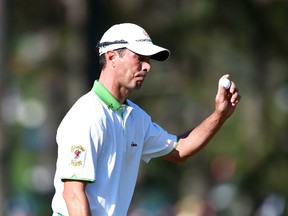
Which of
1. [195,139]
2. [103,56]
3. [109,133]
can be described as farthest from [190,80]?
[109,133]

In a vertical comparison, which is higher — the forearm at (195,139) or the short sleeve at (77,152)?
the forearm at (195,139)

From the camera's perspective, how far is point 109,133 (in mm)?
9188

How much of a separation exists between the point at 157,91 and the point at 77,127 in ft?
80.1

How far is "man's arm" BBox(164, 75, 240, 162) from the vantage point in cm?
997

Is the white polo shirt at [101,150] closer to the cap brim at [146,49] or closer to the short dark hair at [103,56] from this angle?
the short dark hair at [103,56]

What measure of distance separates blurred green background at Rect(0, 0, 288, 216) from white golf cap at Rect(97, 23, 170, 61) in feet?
44.5

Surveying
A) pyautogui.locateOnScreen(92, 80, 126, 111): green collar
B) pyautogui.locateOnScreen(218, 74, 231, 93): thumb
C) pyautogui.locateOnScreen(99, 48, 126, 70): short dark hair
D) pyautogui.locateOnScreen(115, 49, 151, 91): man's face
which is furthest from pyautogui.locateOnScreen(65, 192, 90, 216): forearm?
pyautogui.locateOnScreen(218, 74, 231, 93): thumb

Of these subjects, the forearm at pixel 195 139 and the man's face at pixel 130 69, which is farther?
the forearm at pixel 195 139

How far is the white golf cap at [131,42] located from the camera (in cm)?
938

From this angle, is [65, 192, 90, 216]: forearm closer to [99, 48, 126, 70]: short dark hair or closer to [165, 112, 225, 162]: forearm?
[99, 48, 126, 70]: short dark hair

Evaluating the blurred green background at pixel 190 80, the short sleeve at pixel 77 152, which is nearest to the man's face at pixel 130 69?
the short sleeve at pixel 77 152

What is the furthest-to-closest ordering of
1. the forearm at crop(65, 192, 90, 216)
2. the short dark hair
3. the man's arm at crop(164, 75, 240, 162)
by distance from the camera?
the man's arm at crop(164, 75, 240, 162), the short dark hair, the forearm at crop(65, 192, 90, 216)

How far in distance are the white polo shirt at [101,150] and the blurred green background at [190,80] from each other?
44.4 ft

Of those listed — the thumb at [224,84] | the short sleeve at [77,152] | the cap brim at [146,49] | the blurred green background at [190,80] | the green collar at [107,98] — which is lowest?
the short sleeve at [77,152]
